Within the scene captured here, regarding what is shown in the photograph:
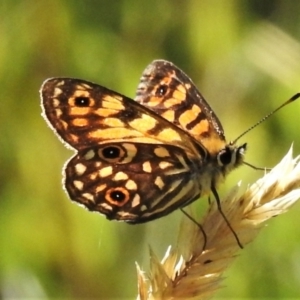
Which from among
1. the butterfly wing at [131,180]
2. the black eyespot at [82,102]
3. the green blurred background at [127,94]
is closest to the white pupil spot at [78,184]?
the butterfly wing at [131,180]

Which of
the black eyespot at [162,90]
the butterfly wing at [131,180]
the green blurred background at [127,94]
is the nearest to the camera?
the butterfly wing at [131,180]

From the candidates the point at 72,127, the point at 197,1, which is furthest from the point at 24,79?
the point at 72,127

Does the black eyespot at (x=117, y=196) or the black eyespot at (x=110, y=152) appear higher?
the black eyespot at (x=110, y=152)

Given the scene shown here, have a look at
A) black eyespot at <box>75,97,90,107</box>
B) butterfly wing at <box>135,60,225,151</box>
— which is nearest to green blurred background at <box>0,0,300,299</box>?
butterfly wing at <box>135,60,225,151</box>

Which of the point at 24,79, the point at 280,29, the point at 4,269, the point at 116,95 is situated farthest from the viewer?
the point at 280,29

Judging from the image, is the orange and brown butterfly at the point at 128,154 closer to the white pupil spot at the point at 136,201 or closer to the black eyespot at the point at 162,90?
the white pupil spot at the point at 136,201

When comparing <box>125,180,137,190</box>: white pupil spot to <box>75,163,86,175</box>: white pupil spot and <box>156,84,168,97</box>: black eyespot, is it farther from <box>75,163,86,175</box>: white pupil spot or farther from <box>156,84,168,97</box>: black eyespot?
<box>156,84,168,97</box>: black eyespot

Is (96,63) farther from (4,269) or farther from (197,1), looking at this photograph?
(4,269)
